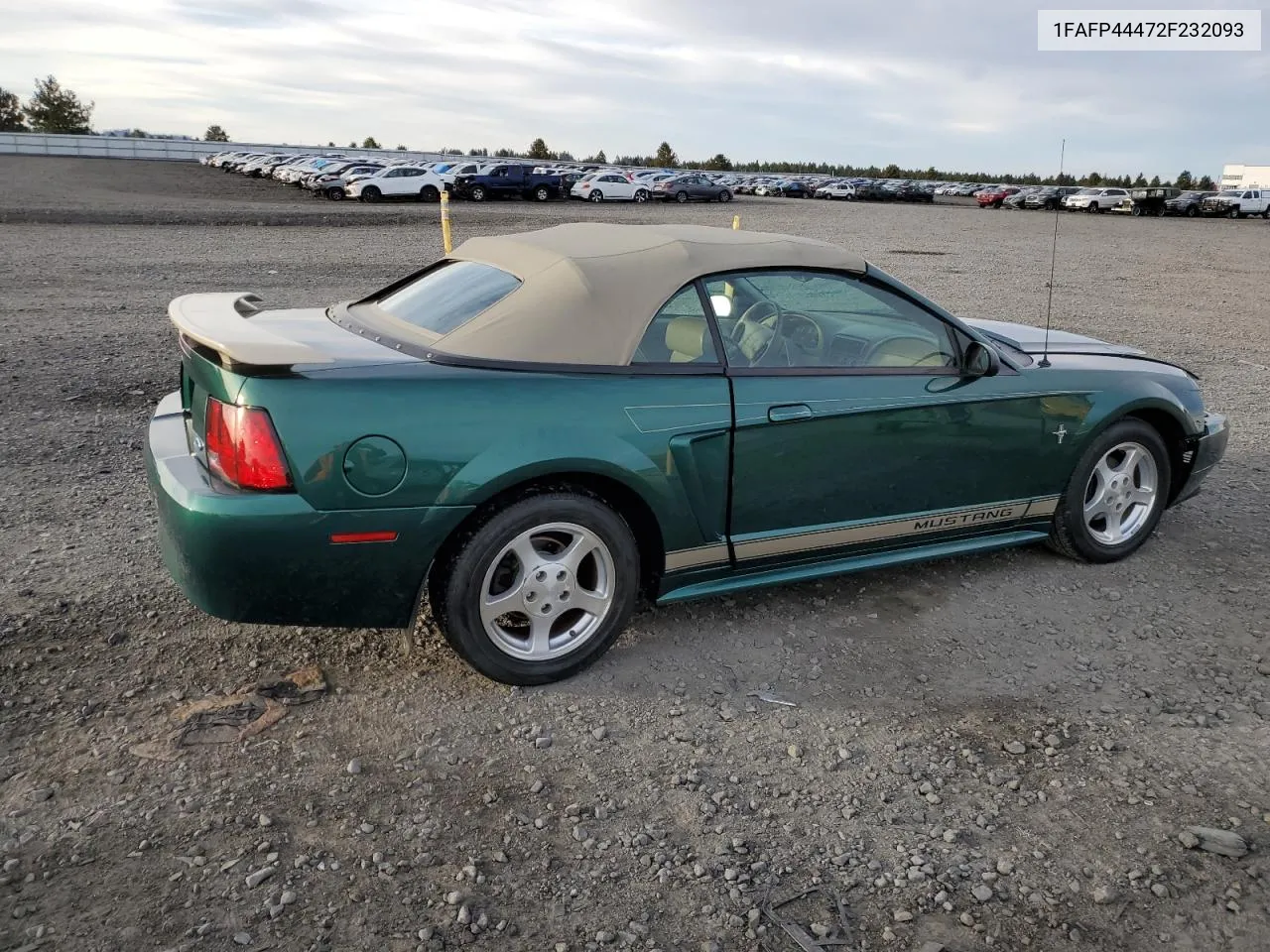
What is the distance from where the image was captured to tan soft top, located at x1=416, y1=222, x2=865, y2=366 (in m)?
3.46

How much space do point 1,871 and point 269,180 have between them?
166 ft

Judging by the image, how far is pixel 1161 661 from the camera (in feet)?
12.7

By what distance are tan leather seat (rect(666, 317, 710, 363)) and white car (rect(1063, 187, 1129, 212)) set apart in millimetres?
53000

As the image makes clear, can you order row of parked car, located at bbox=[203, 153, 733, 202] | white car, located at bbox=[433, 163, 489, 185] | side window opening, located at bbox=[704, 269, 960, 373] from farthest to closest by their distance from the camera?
white car, located at bbox=[433, 163, 489, 185]
row of parked car, located at bbox=[203, 153, 733, 202]
side window opening, located at bbox=[704, 269, 960, 373]

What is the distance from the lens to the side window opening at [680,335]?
3.59m

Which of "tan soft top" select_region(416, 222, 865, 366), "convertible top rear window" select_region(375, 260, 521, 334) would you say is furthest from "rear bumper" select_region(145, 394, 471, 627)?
"convertible top rear window" select_region(375, 260, 521, 334)

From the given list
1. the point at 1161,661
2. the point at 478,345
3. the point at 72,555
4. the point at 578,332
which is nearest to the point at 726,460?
the point at 578,332

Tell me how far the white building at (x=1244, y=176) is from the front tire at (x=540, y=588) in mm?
113502

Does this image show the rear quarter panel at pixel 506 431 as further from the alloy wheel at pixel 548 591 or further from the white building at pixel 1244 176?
the white building at pixel 1244 176

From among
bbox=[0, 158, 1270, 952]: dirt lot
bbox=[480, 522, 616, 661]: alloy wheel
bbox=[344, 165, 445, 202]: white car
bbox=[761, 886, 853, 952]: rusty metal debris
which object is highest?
bbox=[344, 165, 445, 202]: white car

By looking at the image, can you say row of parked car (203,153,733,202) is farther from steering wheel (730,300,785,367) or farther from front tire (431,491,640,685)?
front tire (431,491,640,685)

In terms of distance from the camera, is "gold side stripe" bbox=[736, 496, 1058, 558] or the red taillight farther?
"gold side stripe" bbox=[736, 496, 1058, 558]

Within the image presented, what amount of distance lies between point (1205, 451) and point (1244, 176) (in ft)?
381

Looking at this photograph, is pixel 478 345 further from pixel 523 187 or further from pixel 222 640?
pixel 523 187
